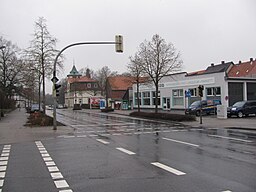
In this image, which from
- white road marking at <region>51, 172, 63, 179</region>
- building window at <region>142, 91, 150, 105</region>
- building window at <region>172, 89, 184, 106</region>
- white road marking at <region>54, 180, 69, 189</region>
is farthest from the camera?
building window at <region>142, 91, 150, 105</region>

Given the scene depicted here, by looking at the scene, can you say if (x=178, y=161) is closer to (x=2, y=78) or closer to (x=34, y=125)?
(x=34, y=125)

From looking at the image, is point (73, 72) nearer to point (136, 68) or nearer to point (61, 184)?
point (136, 68)

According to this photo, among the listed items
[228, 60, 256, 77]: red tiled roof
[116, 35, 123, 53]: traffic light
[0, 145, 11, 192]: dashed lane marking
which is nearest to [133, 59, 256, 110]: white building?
[116, 35, 123, 53]: traffic light

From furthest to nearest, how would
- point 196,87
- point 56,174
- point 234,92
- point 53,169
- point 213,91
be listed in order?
point 196,87 → point 213,91 → point 234,92 → point 53,169 → point 56,174

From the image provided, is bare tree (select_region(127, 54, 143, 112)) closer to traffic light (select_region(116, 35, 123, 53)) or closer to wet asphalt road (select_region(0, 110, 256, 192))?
traffic light (select_region(116, 35, 123, 53))

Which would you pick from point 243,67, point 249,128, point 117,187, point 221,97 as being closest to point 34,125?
point 249,128

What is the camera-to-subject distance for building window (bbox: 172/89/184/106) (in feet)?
163

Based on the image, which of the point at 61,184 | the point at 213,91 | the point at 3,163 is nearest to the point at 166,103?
the point at 213,91

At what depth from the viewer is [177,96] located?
5047 centimetres

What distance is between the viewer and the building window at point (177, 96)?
4953 cm

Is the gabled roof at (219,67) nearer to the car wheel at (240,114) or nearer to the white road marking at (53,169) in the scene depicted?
the car wheel at (240,114)

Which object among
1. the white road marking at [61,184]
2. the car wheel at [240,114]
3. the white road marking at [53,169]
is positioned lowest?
the white road marking at [53,169]

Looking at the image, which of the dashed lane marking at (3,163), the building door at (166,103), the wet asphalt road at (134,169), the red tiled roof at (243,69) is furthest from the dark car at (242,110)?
the red tiled roof at (243,69)

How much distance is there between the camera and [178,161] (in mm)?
9094
